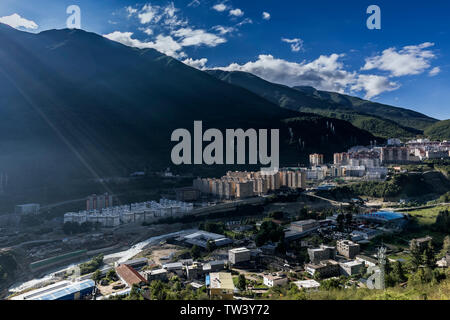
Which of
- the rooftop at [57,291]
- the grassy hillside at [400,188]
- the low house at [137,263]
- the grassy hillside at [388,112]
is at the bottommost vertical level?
the low house at [137,263]

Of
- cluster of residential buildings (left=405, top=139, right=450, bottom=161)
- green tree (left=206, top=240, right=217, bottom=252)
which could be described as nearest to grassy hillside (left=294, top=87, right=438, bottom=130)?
cluster of residential buildings (left=405, top=139, right=450, bottom=161)

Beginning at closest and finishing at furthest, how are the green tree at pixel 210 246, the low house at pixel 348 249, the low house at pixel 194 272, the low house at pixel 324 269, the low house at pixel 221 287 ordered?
the low house at pixel 221 287 < the low house at pixel 194 272 < the low house at pixel 324 269 < the low house at pixel 348 249 < the green tree at pixel 210 246

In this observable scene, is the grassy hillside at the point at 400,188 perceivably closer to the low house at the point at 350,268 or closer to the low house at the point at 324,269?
the low house at the point at 350,268

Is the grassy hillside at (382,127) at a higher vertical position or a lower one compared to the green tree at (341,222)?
higher

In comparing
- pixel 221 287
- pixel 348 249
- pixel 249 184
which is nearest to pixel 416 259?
pixel 348 249

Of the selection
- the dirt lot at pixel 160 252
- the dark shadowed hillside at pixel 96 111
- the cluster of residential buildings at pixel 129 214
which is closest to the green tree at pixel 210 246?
the dirt lot at pixel 160 252

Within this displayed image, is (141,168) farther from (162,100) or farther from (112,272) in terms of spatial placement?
(162,100)
